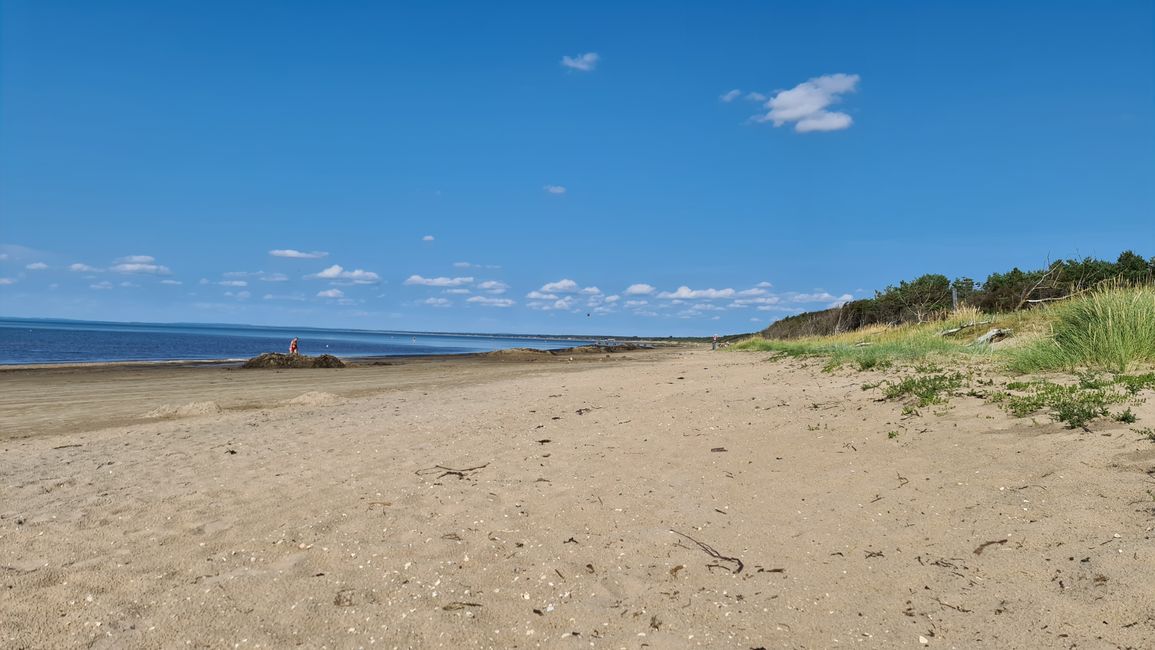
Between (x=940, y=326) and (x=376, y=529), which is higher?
(x=940, y=326)

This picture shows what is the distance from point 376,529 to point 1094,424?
610 centimetres

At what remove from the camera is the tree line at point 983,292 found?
24203 mm

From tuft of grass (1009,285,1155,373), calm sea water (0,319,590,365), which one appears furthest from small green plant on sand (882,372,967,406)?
calm sea water (0,319,590,365)

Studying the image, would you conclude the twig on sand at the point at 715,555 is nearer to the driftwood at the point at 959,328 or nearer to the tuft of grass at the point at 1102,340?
the tuft of grass at the point at 1102,340

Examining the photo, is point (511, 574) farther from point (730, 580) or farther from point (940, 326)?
point (940, 326)

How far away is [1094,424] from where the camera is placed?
5508 millimetres

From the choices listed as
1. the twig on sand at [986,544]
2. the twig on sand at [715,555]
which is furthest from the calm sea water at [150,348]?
the twig on sand at [986,544]

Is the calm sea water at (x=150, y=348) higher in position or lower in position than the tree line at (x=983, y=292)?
lower

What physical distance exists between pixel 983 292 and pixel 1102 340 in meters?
27.8

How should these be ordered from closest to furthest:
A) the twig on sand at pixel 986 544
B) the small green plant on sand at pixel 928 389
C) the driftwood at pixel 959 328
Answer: the twig on sand at pixel 986 544, the small green plant on sand at pixel 928 389, the driftwood at pixel 959 328

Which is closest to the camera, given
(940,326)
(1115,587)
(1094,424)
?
(1115,587)

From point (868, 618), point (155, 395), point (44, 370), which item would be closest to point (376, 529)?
point (868, 618)

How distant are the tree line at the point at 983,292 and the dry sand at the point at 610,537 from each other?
15.4 meters

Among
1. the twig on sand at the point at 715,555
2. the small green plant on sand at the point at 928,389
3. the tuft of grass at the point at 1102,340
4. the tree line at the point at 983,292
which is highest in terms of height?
the tree line at the point at 983,292
